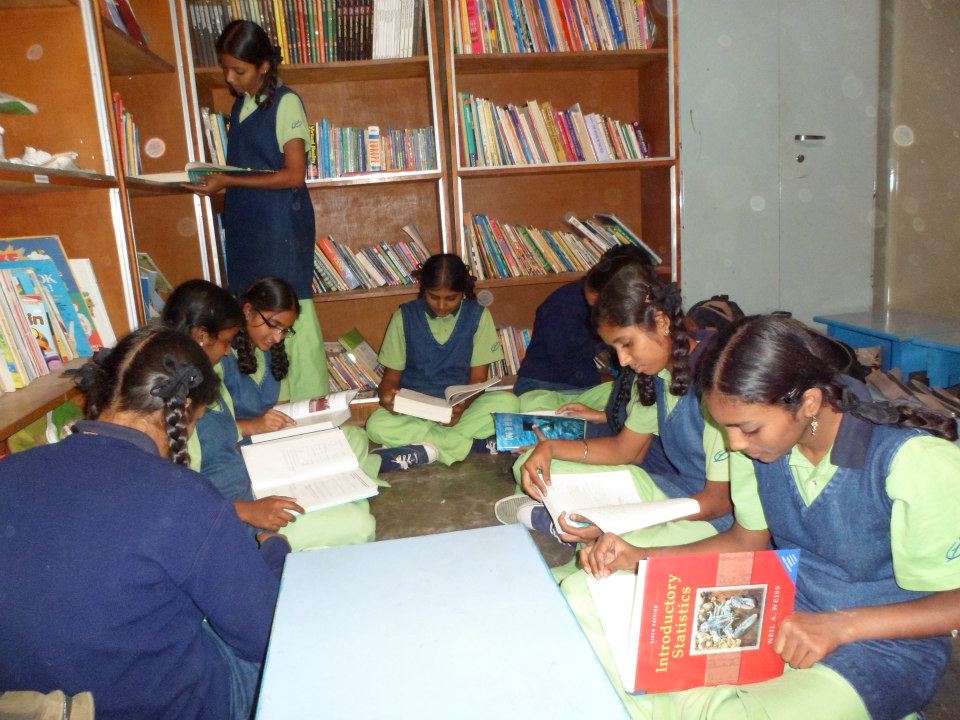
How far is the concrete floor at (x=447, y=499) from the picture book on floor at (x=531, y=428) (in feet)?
0.84

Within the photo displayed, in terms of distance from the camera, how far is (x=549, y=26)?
123 inches

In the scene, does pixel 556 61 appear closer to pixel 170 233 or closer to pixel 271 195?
pixel 271 195

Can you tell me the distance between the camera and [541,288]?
3.69 m

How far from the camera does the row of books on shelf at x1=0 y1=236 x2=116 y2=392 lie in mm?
1528

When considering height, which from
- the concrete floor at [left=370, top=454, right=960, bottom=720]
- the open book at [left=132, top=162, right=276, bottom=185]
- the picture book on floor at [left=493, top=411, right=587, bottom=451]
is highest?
the open book at [left=132, top=162, right=276, bottom=185]

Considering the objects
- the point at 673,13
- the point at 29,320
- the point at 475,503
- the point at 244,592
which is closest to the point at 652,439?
the point at 475,503

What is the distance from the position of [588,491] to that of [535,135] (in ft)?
6.61

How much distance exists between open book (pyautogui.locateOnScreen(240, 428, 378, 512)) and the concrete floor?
0.26m

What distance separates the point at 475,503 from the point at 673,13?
2.34m

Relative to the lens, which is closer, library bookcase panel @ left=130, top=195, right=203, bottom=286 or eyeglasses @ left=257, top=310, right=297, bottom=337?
eyeglasses @ left=257, top=310, right=297, bottom=337

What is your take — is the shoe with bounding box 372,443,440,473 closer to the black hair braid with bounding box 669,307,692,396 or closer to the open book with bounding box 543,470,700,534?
the open book with bounding box 543,470,700,534

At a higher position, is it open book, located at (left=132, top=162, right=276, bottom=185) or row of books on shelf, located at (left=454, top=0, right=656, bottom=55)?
row of books on shelf, located at (left=454, top=0, right=656, bottom=55)

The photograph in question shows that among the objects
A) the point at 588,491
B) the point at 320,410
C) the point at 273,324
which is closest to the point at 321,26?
the point at 273,324

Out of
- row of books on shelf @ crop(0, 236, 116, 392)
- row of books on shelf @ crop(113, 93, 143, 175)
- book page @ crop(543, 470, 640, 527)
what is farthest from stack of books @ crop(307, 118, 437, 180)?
book page @ crop(543, 470, 640, 527)
